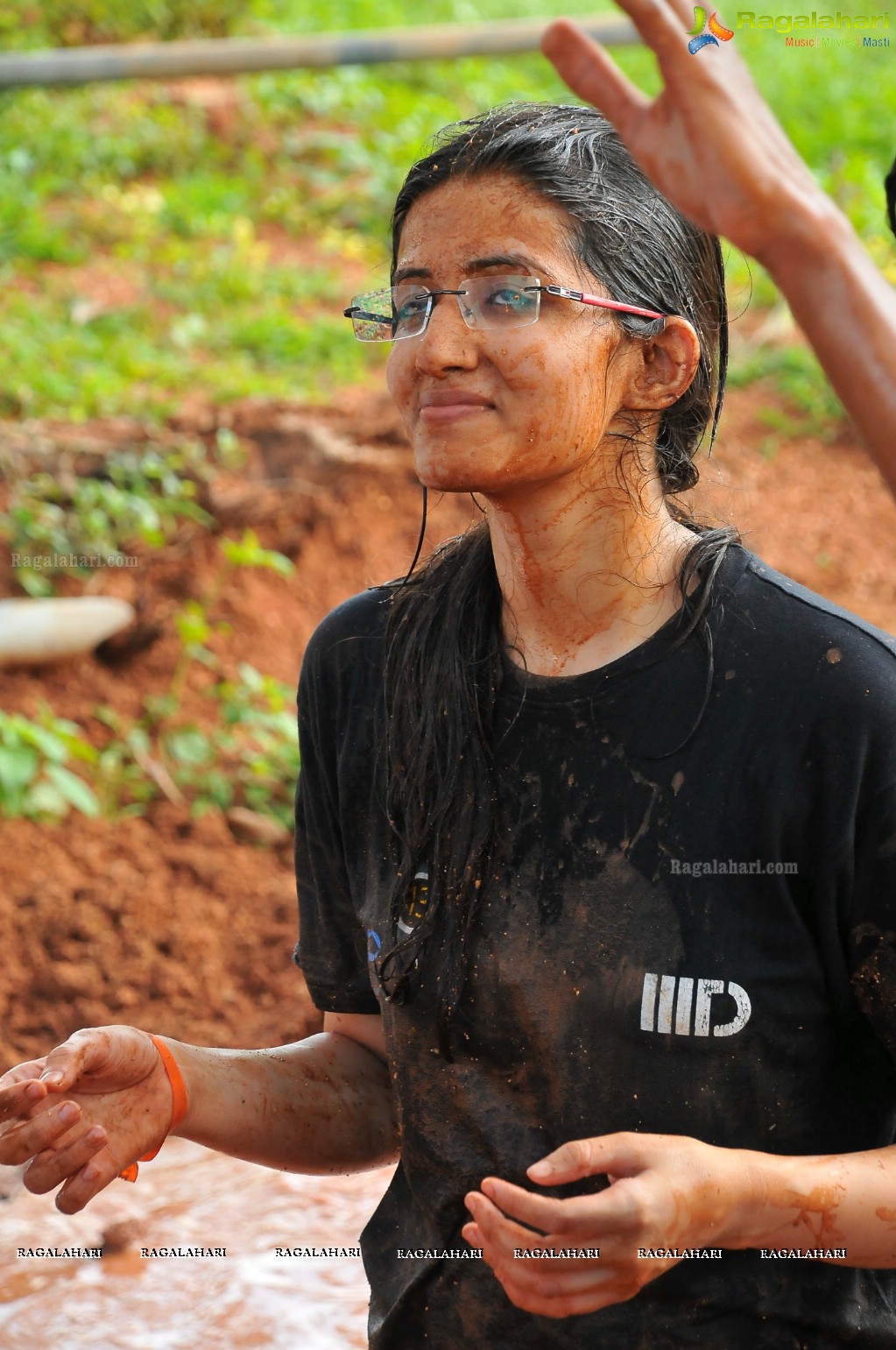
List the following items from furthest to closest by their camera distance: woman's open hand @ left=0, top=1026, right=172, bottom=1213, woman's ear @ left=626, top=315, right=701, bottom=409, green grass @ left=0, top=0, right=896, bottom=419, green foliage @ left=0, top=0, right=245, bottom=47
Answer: green foliage @ left=0, top=0, right=245, bottom=47 < green grass @ left=0, top=0, right=896, bottom=419 < woman's ear @ left=626, top=315, right=701, bottom=409 < woman's open hand @ left=0, top=1026, right=172, bottom=1213

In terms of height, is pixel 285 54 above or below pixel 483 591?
above

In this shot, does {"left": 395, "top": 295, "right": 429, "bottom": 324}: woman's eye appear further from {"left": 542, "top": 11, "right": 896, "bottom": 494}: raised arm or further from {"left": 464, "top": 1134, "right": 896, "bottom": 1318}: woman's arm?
{"left": 464, "top": 1134, "right": 896, "bottom": 1318}: woman's arm

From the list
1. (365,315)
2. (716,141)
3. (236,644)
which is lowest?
(236,644)

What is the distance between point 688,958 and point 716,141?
38.4 inches

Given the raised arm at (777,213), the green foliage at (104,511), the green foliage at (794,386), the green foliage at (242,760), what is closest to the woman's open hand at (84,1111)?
the raised arm at (777,213)

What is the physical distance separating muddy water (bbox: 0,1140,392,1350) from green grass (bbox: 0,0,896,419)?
3.27 m

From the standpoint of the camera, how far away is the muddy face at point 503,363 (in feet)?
5.76

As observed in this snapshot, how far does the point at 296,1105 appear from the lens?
2.02 meters

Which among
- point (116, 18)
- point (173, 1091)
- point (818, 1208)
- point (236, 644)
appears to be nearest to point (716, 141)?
point (818, 1208)

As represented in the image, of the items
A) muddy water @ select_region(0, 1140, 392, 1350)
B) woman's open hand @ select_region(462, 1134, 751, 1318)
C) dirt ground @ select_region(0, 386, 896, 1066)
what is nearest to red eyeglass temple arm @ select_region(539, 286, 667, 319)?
dirt ground @ select_region(0, 386, 896, 1066)

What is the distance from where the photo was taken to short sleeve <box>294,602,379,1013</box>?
208 cm

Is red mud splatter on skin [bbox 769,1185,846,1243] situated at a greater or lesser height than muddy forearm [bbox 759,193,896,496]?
lesser

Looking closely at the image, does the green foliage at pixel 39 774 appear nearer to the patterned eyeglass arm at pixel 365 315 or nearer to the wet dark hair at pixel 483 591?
the wet dark hair at pixel 483 591

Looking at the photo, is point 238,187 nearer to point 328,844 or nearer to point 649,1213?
point 328,844
